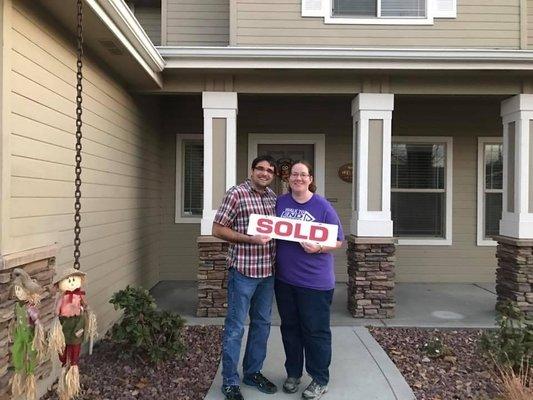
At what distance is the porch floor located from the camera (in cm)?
537

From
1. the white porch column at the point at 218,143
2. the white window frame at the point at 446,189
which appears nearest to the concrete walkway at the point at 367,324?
the white window frame at the point at 446,189

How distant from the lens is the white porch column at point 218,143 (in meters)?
5.62

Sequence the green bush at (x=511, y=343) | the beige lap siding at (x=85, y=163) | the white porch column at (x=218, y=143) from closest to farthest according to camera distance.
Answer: the beige lap siding at (x=85, y=163) < the green bush at (x=511, y=343) < the white porch column at (x=218, y=143)

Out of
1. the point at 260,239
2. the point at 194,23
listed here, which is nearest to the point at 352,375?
the point at 260,239

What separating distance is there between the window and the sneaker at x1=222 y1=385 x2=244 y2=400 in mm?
4870

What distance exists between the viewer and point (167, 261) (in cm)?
755

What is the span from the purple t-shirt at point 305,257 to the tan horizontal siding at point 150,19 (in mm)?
5375

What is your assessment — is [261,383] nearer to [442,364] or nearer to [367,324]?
[442,364]

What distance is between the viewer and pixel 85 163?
430 cm

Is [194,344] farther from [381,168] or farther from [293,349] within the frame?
[381,168]

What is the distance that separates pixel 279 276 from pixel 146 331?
52.6 inches

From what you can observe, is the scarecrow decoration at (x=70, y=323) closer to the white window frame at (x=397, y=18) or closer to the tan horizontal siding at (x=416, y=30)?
the tan horizontal siding at (x=416, y=30)

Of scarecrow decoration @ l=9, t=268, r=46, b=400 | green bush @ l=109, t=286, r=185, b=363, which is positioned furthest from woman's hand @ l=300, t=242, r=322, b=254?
scarecrow decoration @ l=9, t=268, r=46, b=400

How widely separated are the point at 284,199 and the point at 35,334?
70.3 inches
